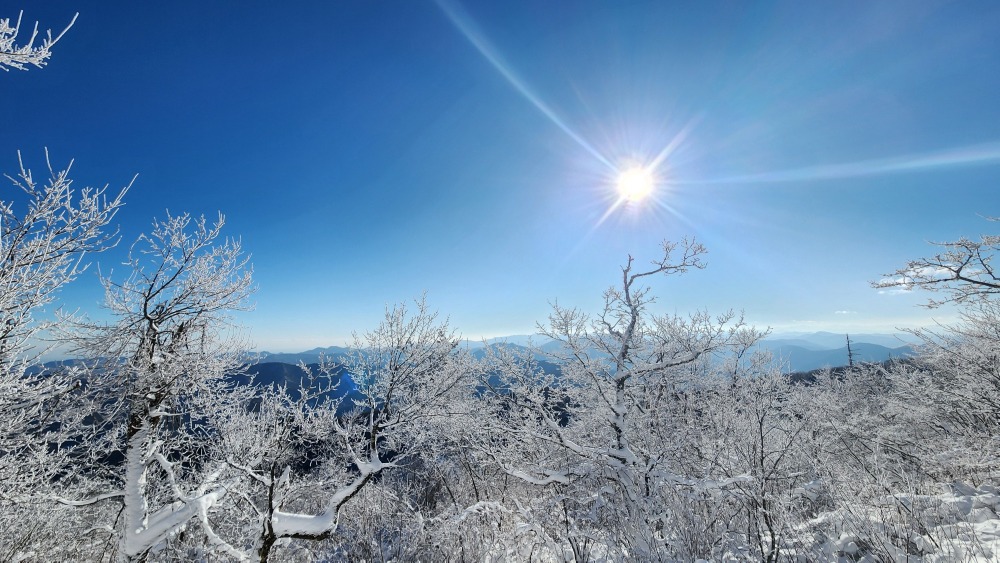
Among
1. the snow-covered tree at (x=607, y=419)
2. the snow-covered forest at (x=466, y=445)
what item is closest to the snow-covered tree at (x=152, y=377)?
the snow-covered forest at (x=466, y=445)

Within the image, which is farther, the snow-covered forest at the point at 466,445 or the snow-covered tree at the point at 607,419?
the snow-covered tree at the point at 607,419

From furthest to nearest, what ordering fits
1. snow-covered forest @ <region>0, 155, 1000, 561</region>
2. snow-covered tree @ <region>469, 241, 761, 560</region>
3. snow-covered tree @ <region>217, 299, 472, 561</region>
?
1. snow-covered tree @ <region>217, 299, 472, 561</region>
2. snow-covered tree @ <region>469, 241, 761, 560</region>
3. snow-covered forest @ <region>0, 155, 1000, 561</region>

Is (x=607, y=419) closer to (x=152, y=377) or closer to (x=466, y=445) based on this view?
(x=466, y=445)

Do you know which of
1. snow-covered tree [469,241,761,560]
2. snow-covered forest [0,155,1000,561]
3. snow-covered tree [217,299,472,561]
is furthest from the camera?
snow-covered tree [217,299,472,561]

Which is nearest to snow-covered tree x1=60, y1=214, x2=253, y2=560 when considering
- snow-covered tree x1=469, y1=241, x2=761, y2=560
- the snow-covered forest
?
the snow-covered forest

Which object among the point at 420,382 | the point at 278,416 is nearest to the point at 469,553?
the point at 420,382

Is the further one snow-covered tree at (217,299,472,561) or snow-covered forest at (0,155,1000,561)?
snow-covered tree at (217,299,472,561)

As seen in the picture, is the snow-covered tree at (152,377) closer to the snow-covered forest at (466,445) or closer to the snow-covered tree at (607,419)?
the snow-covered forest at (466,445)

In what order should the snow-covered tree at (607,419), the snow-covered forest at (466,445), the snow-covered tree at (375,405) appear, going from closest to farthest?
1. the snow-covered forest at (466,445)
2. the snow-covered tree at (607,419)
3. the snow-covered tree at (375,405)

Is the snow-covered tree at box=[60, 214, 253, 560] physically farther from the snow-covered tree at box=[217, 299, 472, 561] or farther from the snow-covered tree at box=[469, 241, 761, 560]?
the snow-covered tree at box=[469, 241, 761, 560]

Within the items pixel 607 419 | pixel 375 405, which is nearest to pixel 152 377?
pixel 375 405

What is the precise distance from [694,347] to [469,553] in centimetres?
781

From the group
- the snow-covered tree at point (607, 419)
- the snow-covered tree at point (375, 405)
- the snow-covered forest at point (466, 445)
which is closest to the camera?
the snow-covered forest at point (466, 445)

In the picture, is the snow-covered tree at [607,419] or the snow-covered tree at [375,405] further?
the snow-covered tree at [375,405]
